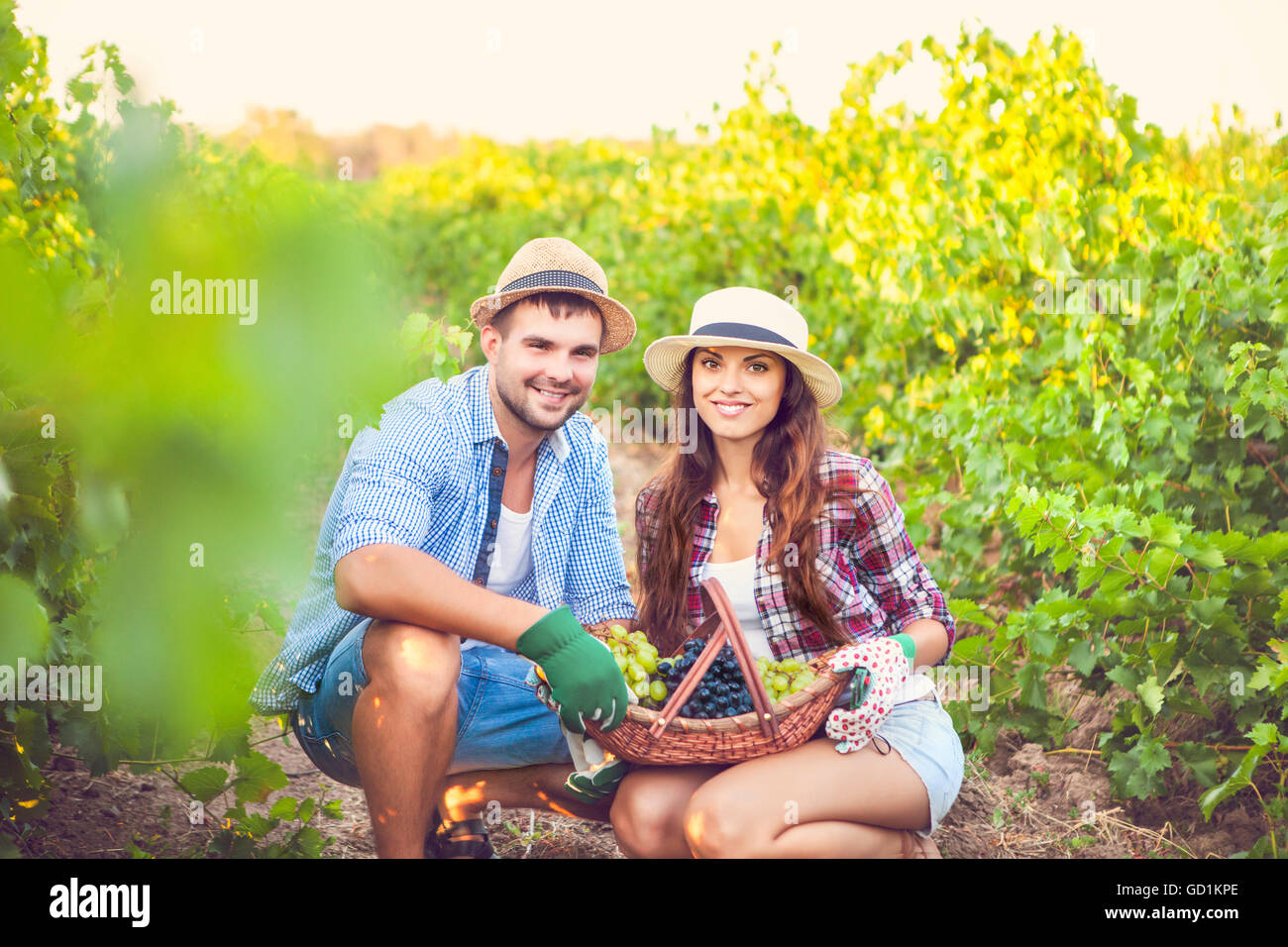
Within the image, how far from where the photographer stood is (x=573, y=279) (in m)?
2.36

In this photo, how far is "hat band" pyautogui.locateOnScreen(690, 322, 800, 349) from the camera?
7.77 ft

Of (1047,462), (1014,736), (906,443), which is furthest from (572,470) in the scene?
(906,443)

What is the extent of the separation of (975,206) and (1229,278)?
48.3 inches

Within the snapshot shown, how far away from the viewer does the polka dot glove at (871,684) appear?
201 cm

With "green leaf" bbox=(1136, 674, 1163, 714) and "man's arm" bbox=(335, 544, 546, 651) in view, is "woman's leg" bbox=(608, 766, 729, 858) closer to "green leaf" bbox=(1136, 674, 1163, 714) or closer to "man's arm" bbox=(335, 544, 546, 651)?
"man's arm" bbox=(335, 544, 546, 651)

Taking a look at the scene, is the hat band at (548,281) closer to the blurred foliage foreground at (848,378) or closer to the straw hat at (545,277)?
the straw hat at (545,277)

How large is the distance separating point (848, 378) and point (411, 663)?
301cm

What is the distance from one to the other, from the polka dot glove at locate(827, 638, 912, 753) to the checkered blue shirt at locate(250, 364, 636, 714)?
1.96 ft

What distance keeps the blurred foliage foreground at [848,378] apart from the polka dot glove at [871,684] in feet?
2.42

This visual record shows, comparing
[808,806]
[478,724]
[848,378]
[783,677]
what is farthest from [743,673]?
[848,378]

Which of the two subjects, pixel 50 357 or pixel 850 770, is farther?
pixel 850 770

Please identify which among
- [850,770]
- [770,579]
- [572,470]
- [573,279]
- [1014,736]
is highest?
[573,279]

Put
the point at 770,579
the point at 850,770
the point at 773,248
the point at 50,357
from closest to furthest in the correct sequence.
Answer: the point at 50,357, the point at 850,770, the point at 770,579, the point at 773,248

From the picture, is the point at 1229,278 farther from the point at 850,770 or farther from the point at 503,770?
the point at 503,770
